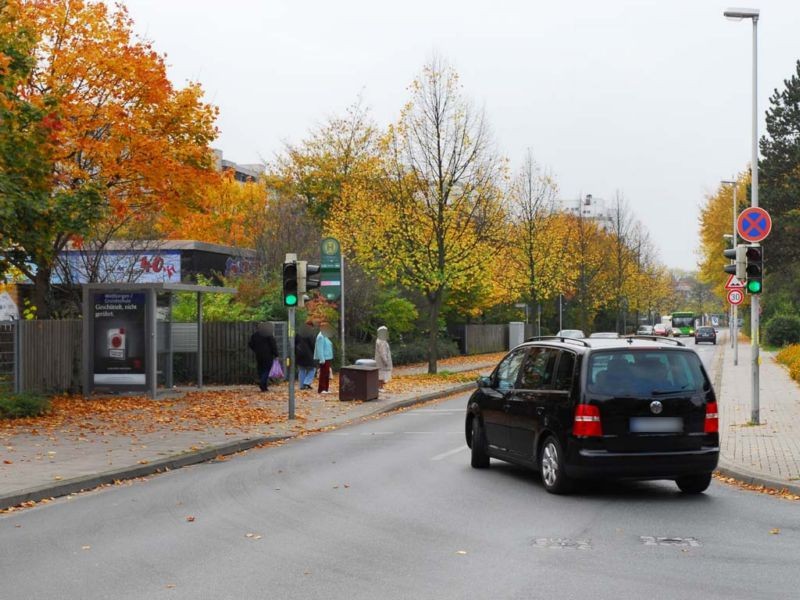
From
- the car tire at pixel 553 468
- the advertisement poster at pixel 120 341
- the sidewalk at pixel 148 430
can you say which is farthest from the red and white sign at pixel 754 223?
the advertisement poster at pixel 120 341

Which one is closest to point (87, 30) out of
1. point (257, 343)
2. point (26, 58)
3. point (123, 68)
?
point (123, 68)

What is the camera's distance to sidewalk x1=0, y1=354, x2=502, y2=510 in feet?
40.2

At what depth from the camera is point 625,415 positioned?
10.3 m

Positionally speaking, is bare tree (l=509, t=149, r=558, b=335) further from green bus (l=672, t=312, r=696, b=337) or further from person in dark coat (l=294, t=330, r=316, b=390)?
green bus (l=672, t=312, r=696, b=337)

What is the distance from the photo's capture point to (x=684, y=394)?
10.5 m

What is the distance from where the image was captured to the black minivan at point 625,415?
33.6 feet

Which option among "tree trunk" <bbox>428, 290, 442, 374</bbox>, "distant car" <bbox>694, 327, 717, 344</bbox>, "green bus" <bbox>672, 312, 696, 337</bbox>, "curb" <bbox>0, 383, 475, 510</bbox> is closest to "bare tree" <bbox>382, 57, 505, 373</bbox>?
"tree trunk" <bbox>428, 290, 442, 374</bbox>

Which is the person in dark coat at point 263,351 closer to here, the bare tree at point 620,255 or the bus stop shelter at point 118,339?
the bus stop shelter at point 118,339

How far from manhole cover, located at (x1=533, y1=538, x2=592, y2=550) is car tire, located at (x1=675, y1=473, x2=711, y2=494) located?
3.05m

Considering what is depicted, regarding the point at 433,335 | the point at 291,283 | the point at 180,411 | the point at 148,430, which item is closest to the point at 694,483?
the point at 148,430

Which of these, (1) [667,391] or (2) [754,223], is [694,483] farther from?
(2) [754,223]

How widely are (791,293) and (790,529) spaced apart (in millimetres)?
60495

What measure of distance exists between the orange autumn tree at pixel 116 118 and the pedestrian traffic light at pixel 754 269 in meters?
14.3

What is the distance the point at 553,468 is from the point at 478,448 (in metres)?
2.25
